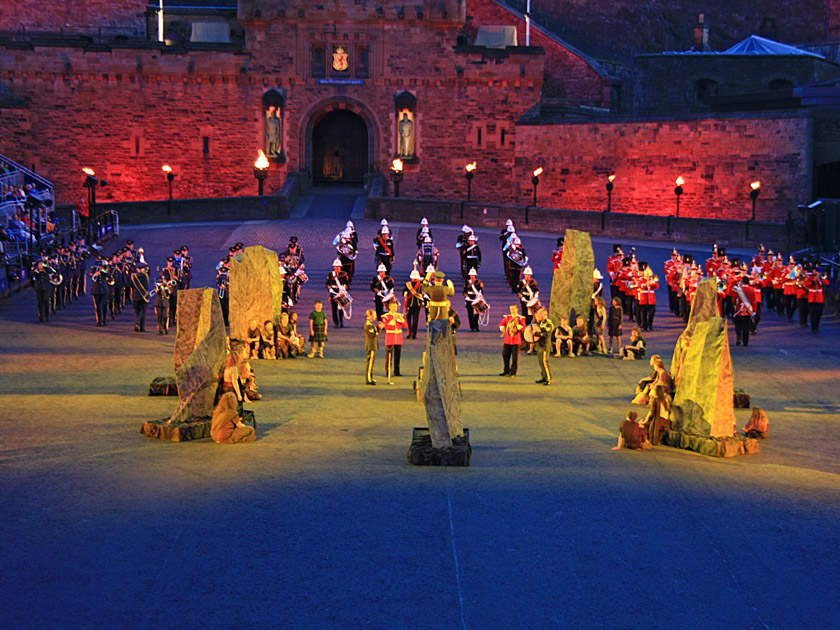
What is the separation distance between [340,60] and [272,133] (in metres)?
4.15

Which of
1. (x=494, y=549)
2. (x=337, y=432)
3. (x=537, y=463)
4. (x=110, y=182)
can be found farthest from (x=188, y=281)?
(x=110, y=182)

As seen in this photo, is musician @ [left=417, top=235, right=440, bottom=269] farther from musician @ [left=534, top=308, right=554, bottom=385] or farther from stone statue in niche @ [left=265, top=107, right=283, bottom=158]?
stone statue in niche @ [left=265, top=107, right=283, bottom=158]

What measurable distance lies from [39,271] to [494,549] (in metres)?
16.4

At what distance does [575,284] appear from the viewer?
23125 millimetres

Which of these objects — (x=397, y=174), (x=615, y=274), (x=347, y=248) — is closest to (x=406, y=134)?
(x=397, y=174)

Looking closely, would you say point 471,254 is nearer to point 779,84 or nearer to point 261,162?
point 261,162

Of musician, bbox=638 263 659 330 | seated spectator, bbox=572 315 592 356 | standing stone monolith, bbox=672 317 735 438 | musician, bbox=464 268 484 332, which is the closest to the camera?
standing stone monolith, bbox=672 317 735 438

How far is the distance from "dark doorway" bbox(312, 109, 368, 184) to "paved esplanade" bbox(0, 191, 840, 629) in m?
31.9

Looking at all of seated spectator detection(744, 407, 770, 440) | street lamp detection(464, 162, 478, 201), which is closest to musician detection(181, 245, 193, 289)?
seated spectator detection(744, 407, 770, 440)

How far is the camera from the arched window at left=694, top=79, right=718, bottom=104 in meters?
53.6

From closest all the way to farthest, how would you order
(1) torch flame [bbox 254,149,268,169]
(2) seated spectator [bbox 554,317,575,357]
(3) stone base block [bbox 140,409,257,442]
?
(3) stone base block [bbox 140,409,257,442] < (2) seated spectator [bbox 554,317,575,357] < (1) torch flame [bbox 254,149,268,169]

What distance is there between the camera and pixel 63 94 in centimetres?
4784

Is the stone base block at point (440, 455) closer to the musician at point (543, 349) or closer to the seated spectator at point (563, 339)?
the musician at point (543, 349)

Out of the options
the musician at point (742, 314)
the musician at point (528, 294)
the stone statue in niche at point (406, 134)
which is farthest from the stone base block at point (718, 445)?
the stone statue in niche at point (406, 134)
